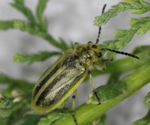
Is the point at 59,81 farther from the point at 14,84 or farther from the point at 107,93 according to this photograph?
the point at 14,84

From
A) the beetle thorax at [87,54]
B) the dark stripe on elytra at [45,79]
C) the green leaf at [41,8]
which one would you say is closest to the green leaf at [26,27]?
the green leaf at [41,8]

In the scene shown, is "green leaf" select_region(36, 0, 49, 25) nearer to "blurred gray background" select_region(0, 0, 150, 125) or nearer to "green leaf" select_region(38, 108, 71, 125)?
"blurred gray background" select_region(0, 0, 150, 125)

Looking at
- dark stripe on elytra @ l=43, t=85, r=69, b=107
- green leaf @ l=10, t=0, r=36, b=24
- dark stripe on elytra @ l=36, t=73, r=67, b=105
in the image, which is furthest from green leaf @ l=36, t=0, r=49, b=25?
dark stripe on elytra @ l=43, t=85, r=69, b=107

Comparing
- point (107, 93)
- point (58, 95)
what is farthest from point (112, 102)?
point (58, 95)

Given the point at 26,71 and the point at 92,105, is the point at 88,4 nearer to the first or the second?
the point at 26,71

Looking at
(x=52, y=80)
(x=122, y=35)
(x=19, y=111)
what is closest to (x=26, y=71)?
(x=19, y=111)

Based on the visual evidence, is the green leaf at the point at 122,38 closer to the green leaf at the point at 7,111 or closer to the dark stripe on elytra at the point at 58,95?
the dark stripe on elytra at the point at 58,95
